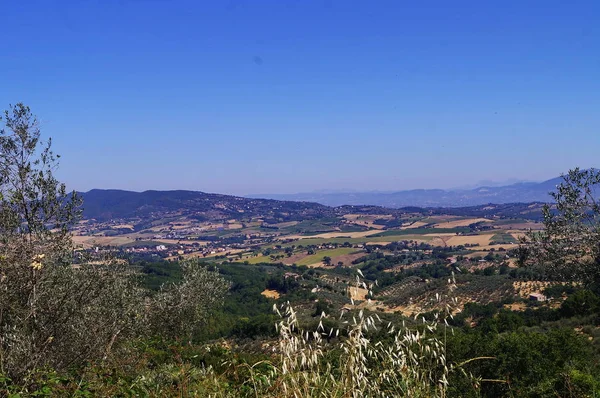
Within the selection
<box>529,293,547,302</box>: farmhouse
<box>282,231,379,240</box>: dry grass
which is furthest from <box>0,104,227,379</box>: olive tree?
<box>282,231,379,240</box>: dry grass

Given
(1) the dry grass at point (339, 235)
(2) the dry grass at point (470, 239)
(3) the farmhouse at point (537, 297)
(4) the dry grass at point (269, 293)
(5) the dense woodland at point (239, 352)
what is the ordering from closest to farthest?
(5) the dense woodland at point (239, 352), (3) the farmhouse at point (537, 297), (4) the dry grass at point (269, 293), (2) the dry grass at point (470, 239), (1) the dry grass at point (339, 235)

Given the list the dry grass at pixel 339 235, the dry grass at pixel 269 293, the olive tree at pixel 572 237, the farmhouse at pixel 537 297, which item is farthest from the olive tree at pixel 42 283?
the dry grass at pixel 339 235

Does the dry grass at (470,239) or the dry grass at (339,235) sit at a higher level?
the dry grass at (470,239)

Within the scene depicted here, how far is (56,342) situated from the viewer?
8.26 metres

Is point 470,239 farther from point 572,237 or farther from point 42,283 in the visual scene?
point 42,283

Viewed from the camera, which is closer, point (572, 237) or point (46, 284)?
point (46, 284)

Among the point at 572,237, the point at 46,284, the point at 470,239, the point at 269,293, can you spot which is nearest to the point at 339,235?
the point at 470,239

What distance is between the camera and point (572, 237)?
14.5m

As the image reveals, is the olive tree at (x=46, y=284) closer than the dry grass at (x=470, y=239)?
Yes

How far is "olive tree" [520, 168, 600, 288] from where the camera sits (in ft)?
46.1

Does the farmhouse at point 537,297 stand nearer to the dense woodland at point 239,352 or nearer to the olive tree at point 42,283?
the dense woodland at point 239,352

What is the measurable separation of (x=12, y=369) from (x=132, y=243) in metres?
172

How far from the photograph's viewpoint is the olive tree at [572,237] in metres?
14.1

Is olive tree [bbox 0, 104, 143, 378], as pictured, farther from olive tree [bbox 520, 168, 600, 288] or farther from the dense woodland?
olive tree [bbox 520, 168, 600, 288]
